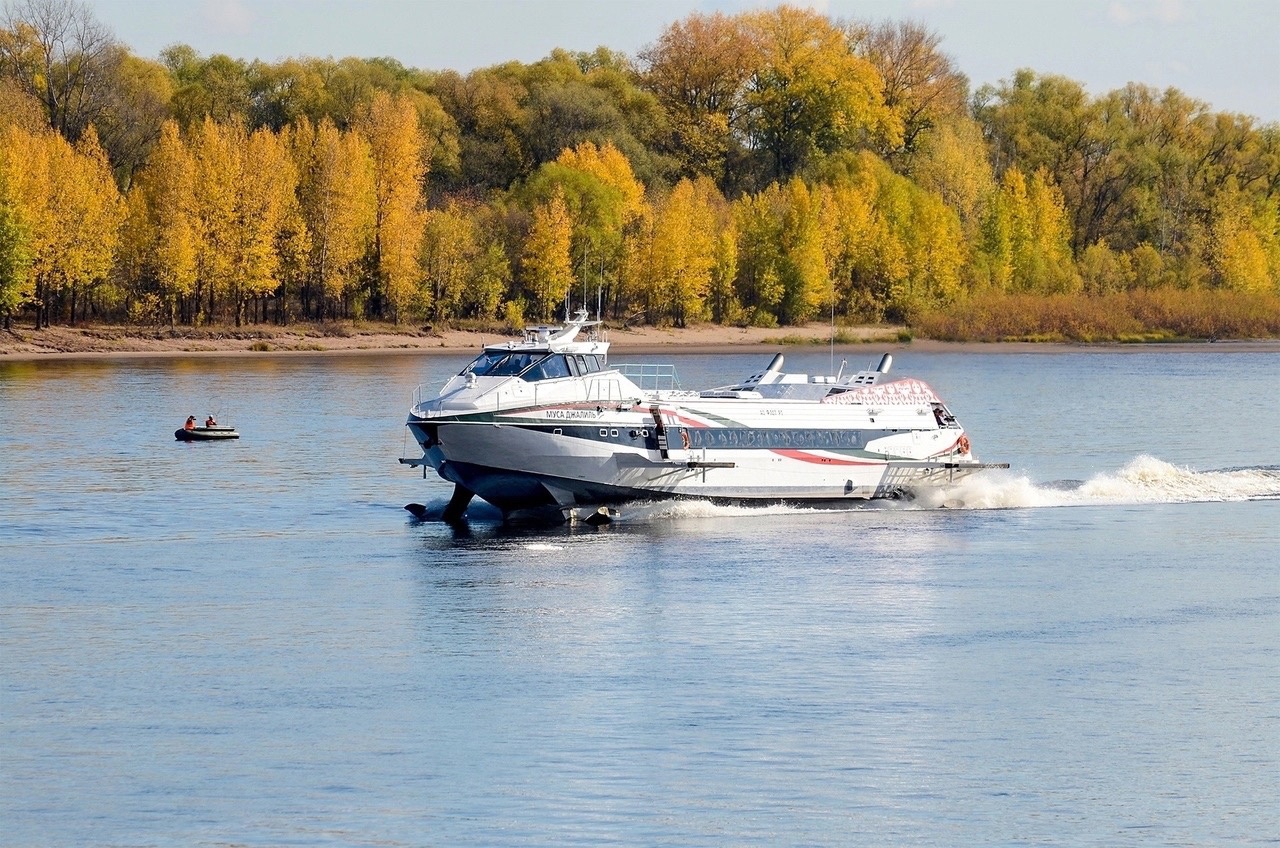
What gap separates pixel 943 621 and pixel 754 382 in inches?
750

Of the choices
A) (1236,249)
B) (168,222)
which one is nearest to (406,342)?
(168,222)

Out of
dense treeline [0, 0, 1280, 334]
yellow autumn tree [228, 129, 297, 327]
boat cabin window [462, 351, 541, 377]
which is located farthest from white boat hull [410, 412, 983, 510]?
yellow autumn tree [228, 129, 297, 327]

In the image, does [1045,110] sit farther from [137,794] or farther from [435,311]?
[137,794]

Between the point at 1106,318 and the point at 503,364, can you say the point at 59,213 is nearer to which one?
the point at 503,364

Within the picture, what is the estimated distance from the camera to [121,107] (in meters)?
140

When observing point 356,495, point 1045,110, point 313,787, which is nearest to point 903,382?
point 356,495

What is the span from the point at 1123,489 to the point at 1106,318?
10661cm

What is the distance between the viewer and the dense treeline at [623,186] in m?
127

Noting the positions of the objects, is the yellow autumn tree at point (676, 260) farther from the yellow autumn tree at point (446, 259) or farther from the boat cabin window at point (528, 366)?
the boat cabin window at point (528, 366)

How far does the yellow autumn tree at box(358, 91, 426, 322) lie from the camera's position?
134125 mm

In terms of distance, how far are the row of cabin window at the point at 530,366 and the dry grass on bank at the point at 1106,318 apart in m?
109

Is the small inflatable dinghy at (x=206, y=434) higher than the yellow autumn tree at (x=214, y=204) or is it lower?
lower

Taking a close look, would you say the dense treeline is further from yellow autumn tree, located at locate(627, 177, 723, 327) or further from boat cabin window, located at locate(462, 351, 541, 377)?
boat cabin window, located at locate(462, 351, 541, 377)

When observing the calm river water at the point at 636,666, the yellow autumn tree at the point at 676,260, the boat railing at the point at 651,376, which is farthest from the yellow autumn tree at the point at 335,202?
the calm river water at the point at 636,666
